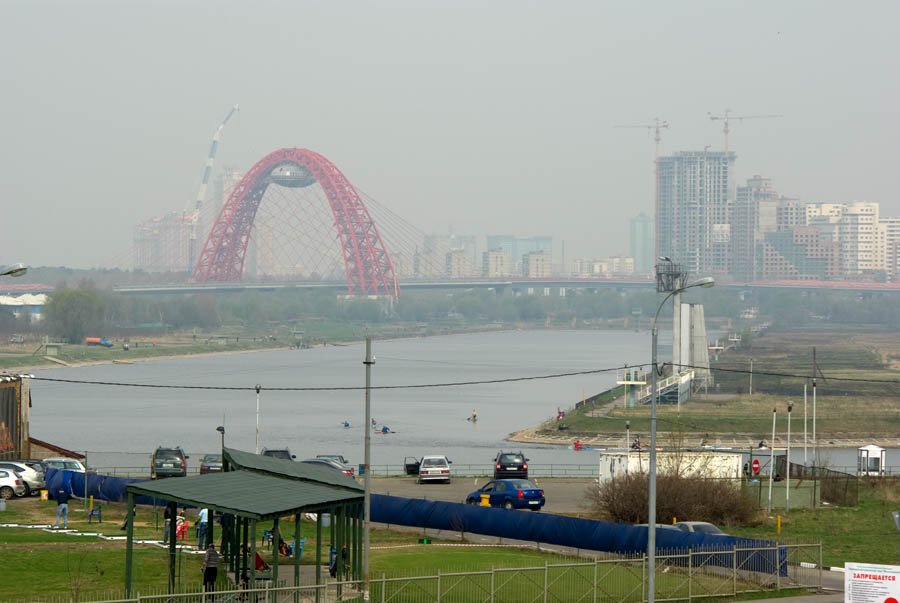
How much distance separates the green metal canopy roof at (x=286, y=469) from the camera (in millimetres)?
23812

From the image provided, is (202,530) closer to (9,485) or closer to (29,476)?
(9,485)

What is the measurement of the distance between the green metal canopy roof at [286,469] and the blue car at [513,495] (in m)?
8.68

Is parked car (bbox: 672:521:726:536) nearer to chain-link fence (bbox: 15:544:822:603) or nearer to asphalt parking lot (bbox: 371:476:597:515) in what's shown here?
chain-link fence (bbox: 15:544:822:603)

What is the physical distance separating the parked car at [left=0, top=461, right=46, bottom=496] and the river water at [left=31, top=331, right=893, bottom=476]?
50.2 ft

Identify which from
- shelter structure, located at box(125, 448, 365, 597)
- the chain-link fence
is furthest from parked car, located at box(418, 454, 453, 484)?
shelter structure, located at box(125, 448, 365, 597)

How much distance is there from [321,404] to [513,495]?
61.9m

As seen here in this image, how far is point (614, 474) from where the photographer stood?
118ft

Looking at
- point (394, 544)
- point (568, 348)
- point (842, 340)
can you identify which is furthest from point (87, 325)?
point (394, 544)

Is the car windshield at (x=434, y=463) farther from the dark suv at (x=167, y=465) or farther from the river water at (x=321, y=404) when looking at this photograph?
the river water at (x=321, y=404)

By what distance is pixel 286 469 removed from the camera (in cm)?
2478

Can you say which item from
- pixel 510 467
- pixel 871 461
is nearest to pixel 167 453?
pixel 510 467

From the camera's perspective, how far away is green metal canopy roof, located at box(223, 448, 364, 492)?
23812 millimetres

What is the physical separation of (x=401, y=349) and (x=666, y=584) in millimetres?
141217

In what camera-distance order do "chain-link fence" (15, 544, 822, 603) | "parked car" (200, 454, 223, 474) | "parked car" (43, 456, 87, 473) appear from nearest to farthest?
"chain-link fence" (15, 544, 822, 603) < "parked car" (43, 456, 87, 473) < "parked car" (200, 454, 223, 474)
